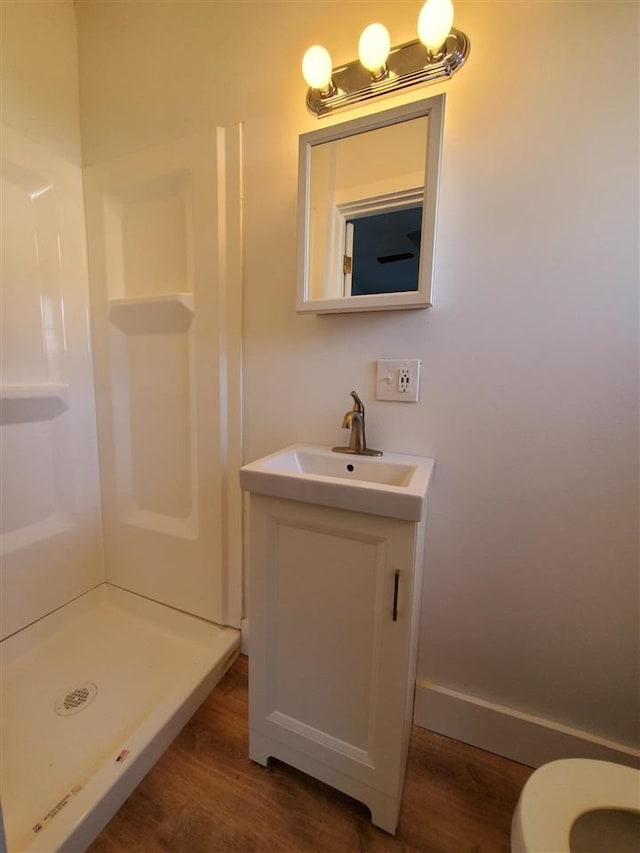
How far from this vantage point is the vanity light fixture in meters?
0.85

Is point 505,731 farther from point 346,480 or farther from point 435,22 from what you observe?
point 435,22

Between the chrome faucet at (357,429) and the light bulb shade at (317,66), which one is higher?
the light bulb shade at (317,66)

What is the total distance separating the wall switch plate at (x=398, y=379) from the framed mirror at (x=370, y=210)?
168mm

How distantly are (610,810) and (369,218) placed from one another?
1.45 metres

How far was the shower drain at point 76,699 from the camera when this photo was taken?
1123 mm

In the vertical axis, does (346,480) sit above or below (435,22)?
below

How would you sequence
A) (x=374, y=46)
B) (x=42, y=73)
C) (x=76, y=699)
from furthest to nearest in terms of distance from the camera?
(x=42, y=73) → (x=76, y=699) → (x=374, y=46)

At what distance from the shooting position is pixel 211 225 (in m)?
1.22

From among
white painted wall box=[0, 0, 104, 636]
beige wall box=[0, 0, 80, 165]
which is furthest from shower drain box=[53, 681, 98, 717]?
beige wall box=[0, 0, 80, 165]

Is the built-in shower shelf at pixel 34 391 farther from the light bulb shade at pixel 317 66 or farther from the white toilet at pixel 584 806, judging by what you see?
the white toilet at pixel 584 806

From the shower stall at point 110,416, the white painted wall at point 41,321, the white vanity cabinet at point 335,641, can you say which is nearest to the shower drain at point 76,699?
the shower stall at point 110,416

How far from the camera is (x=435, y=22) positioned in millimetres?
842

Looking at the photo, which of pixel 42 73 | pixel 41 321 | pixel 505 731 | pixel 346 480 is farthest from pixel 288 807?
pixel 42 73

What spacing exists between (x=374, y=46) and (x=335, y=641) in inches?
61.4
